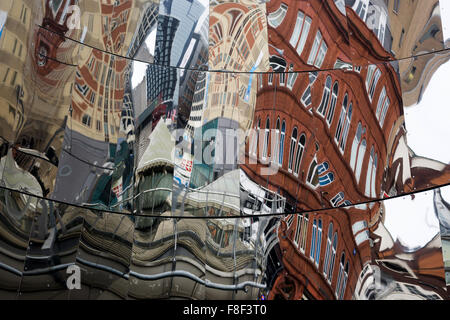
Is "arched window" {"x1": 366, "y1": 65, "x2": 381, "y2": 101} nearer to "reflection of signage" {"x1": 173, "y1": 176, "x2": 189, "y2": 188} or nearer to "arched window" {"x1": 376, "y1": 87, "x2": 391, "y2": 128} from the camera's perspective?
"arched window" {"x1": 376, "y1": 87, "x2": 391, "y2": 128}

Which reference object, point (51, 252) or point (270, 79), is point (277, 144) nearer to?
point (270, 79)

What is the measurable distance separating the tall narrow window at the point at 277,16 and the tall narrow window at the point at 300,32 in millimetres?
190

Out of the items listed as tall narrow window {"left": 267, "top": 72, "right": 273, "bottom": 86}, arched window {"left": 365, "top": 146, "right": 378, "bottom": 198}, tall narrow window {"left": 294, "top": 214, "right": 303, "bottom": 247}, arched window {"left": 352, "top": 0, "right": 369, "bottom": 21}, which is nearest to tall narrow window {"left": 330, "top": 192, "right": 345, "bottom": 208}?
arched window {"left": 365, "top": 146, "right": 378, "bottom": 198}

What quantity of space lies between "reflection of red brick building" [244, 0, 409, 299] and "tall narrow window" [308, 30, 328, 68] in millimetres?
12

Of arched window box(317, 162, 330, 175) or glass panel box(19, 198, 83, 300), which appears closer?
glass panel box(19, 198, 83, 300)

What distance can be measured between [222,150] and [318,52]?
171 cm

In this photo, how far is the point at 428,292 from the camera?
6.43 m

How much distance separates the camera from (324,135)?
23.4 feet

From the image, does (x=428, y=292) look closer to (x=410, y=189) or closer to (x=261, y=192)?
(x=410, y=189)

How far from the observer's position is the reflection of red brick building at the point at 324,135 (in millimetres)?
6848

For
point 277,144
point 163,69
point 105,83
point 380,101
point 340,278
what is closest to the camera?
point 340,278

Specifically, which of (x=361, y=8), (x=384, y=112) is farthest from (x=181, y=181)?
(x=361, y=8)

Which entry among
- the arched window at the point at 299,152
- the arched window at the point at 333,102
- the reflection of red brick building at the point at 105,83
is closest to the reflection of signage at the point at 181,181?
the reflection of red brick building at the point at 105,83

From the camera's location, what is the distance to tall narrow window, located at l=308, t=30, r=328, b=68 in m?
7.25
